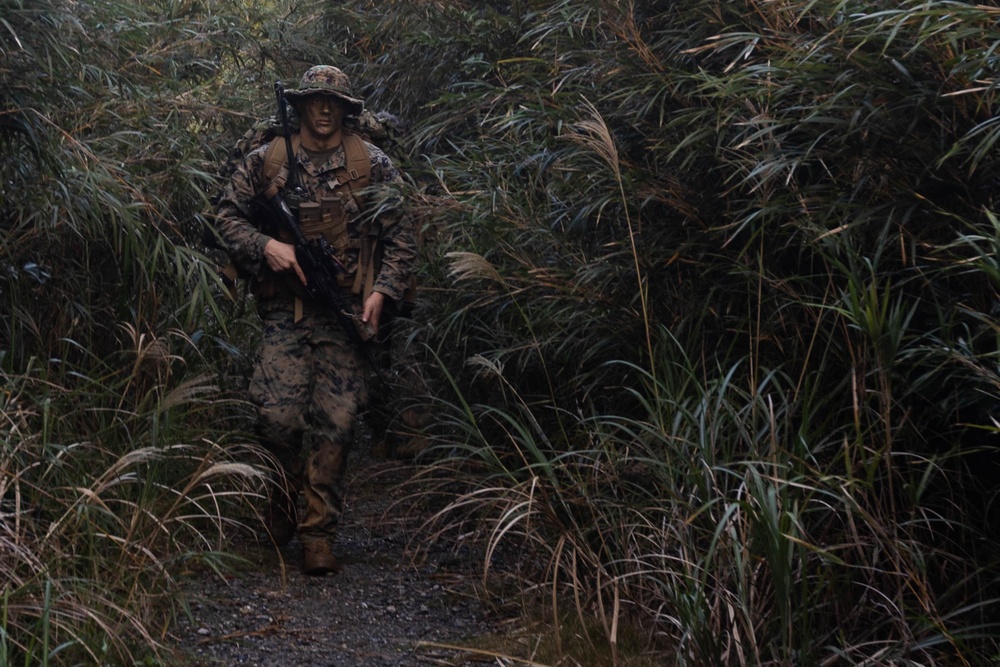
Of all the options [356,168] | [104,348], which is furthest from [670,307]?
[104,348]

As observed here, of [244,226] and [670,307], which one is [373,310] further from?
[670,307]

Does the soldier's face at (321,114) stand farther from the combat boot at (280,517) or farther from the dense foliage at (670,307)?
the combat boot at (280,517)

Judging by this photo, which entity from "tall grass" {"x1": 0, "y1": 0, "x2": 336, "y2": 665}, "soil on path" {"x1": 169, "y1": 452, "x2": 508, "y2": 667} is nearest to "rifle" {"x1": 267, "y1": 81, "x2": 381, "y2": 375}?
"tall grass" {"x1": 0, "y1": 0, "x2": 336, "y2": 665}

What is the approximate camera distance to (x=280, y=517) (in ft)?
16.6

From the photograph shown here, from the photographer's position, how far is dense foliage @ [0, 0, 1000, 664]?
3117 mm

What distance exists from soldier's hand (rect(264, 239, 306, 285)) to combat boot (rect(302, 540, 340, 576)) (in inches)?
43.2

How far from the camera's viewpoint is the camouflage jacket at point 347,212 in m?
5.07

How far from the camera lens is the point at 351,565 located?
4922mm

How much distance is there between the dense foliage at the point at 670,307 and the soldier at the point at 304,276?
0.85 ft

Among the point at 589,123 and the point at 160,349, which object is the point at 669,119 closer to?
the point at 589,123

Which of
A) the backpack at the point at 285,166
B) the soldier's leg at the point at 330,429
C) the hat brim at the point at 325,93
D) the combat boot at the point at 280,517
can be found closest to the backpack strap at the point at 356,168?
the backpack at the point at 285,166

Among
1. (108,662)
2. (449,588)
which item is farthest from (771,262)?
(108,662)

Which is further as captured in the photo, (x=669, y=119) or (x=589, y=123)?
(x=669, y=119)

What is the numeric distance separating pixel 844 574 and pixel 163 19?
565 cm
